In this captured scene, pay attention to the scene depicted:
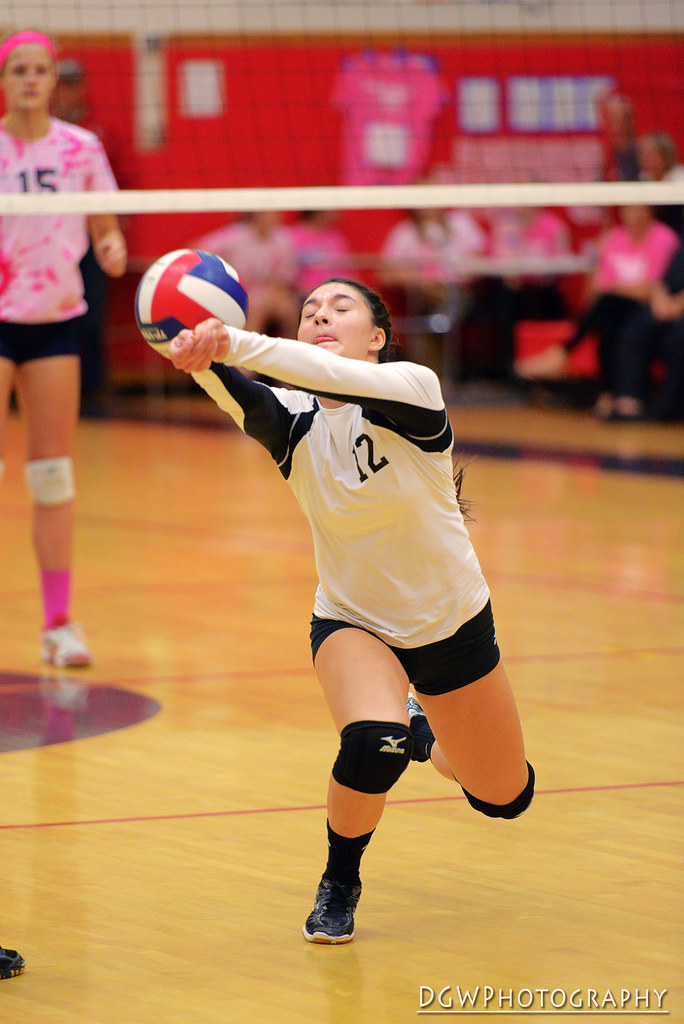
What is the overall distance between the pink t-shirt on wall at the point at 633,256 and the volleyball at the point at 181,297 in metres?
9.15

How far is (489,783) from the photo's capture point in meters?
3.36

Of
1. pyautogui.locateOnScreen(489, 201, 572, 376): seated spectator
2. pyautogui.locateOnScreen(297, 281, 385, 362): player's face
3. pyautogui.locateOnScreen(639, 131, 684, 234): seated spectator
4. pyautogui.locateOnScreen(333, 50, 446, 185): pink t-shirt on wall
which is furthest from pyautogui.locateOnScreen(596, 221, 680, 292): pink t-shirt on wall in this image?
pyautogui.locateOnScreen(297, 281, 385, 362): player's face

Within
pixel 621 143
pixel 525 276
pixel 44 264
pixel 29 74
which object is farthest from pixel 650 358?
pixel 29 74

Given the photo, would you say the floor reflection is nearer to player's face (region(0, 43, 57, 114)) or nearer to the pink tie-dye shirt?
the pink tie-dye shirt

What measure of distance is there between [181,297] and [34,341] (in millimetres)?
2410

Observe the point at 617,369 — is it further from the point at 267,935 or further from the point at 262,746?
the point at 267,935

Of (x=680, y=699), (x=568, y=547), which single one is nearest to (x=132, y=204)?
(x=680, y=699)

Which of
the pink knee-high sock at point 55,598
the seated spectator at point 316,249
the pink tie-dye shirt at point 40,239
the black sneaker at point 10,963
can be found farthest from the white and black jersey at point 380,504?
the seated spectator at point 316,249

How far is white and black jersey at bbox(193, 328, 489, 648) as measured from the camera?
320 cm

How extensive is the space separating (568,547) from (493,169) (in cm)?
813

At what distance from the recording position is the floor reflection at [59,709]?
15.1 ft

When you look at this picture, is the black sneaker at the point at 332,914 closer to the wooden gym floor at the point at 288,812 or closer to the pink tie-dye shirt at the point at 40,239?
the wooden gym floor at the point at 288,812

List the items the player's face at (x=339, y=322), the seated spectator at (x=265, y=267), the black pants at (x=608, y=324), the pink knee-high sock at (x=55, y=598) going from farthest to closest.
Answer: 1. the seated spectator at (x=265, y=267)
2. the black pants at (x=608, y=324)
3. the pink knee-high sock at (x=55, y=598)
4. the player's face at (x=339, y=322)

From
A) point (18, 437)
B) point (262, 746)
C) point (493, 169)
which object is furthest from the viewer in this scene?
point (493, 169)
